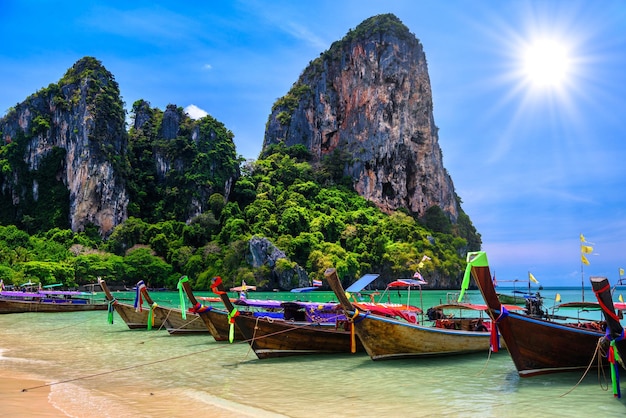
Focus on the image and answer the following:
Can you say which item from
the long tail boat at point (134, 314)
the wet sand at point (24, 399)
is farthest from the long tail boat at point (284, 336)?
the long tail boat at point (134, 314)

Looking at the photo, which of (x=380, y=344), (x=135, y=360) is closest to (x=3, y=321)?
(x=135, y=360)

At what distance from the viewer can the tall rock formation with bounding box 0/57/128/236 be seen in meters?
79.6

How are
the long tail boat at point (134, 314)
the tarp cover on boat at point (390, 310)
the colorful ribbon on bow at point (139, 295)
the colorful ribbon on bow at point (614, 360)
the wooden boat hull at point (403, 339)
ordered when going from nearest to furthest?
the colorful ribbon on bow at point (614, 360), the wooden boat hull at point (403, 339), the tarp cover on boat at point (390, 310), the colorful ribbon on bow at point (139, 295), the long tail boat at point (134, 314)

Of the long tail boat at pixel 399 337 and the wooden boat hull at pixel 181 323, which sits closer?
the long tail boat at pixel 399 337

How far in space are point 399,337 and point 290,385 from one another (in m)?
3.49

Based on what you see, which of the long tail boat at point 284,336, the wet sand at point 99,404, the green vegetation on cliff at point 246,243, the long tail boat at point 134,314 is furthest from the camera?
the green vegetation on cliff at point 246,243

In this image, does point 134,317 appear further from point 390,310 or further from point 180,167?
point 180,167

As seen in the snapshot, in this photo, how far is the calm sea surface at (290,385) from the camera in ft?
27.8

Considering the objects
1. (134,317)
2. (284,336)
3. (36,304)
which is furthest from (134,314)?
(36,304)

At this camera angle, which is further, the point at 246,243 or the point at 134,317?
the point at 246,243

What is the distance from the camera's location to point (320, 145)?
353 ft

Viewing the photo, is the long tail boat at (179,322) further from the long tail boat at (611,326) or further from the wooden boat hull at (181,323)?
the long tail boat at (611,326)

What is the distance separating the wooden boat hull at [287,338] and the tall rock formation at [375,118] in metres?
83.2

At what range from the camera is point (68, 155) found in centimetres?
8331
